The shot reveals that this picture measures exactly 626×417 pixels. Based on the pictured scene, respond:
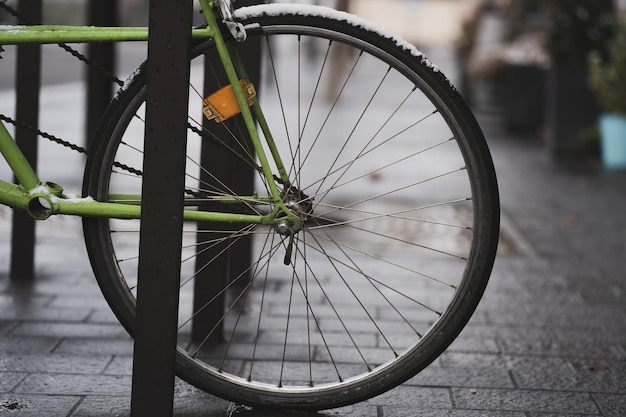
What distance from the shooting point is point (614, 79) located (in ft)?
31.4

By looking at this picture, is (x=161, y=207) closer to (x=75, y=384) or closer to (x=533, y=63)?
(x=75, y=384)

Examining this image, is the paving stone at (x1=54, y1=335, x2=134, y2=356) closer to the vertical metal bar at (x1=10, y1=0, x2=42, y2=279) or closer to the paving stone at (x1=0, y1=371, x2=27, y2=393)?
the paving stone at (x1=0, y1=371, x2=27, y2=393)

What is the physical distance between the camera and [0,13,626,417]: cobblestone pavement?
308cm

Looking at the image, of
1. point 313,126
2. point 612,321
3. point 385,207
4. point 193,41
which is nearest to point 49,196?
point 193,41

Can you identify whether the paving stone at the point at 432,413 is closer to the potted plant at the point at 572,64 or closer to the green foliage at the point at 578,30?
the potted plant at the point at 572,64

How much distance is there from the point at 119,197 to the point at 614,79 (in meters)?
7.51

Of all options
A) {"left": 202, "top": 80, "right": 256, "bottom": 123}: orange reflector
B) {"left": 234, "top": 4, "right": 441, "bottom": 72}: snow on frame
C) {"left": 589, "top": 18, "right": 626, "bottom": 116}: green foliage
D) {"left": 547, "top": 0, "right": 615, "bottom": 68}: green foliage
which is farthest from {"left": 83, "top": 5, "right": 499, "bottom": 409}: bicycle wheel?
{"left": 547, "top": 0, "right": 615, "bottom": 68}: green foliage

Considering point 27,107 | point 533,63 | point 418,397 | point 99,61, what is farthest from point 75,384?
point 533,63

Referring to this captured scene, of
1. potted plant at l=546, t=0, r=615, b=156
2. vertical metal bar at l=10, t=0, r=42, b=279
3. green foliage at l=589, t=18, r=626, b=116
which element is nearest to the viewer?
vertical metal bar at l=10, t=0, r=42, b=279

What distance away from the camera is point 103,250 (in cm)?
281

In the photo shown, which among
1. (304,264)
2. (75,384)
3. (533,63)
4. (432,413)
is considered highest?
(533,63)

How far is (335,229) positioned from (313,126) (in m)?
6.67

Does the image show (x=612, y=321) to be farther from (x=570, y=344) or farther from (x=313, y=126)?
(x=313, y=126)

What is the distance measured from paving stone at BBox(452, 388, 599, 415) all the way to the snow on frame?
3.48ft
